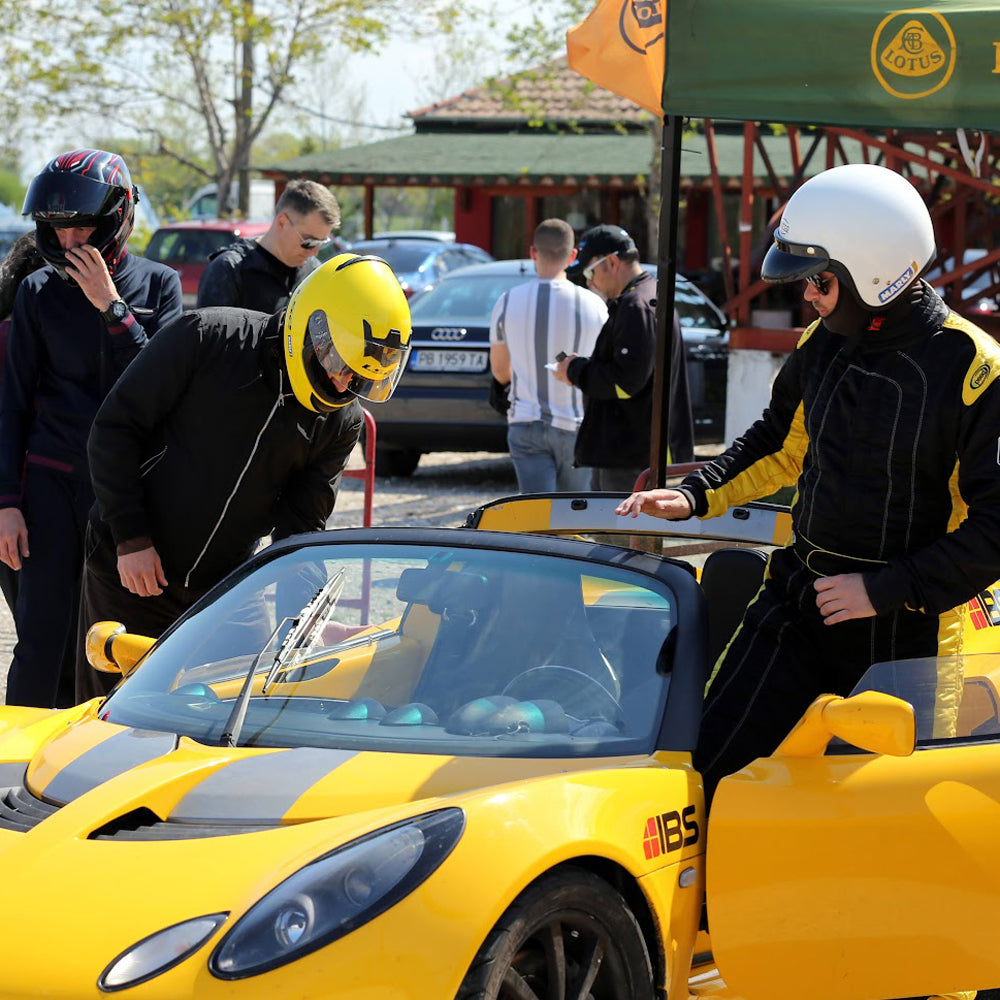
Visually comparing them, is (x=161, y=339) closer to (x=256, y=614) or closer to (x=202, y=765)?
(x=256, y=614)

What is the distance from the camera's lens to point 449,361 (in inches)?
458

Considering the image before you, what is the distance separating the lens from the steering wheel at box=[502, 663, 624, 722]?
3.43 meters

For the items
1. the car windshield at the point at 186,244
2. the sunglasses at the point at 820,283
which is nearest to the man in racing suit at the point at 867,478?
the sunglasses at the point at 820,283

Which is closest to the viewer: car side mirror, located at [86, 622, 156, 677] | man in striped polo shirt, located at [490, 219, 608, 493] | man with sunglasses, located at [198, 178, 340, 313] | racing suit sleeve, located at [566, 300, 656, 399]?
car side mirror, located at [86, 622, 156, 677]

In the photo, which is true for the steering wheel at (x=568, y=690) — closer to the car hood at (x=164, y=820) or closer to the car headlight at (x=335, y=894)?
the car hood at (x=164, y=820)

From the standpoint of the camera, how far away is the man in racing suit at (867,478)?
11.7 feet

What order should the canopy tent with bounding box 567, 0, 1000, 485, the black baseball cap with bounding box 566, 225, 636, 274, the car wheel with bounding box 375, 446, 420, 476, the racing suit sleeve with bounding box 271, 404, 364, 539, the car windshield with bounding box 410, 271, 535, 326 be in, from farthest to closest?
the car wheel with bounding box 375, 446, 420, 476 < the car windshield with bounding box 410, 271, 535, 326 < the black baseball cap with bounding box 566, 225, 636, 274 < the canopy tent with bounding box 567, 0, 1000, 485 < the racing suit sleeve with bounding box 271, 404, 364, 539

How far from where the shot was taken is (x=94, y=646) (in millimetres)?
4035

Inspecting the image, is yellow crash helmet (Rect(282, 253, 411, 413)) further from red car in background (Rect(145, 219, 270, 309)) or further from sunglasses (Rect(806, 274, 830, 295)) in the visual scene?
red car in background (Rect(145, 219, 270, 309))

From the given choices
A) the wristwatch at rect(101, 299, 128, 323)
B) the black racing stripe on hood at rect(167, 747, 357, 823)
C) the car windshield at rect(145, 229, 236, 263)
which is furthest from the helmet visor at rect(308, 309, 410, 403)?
the car windshield at rect(145, 229, 236, 263)

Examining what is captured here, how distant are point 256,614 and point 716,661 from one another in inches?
46.5

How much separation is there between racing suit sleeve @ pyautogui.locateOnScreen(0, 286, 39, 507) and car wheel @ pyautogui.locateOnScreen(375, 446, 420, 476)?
7.45m

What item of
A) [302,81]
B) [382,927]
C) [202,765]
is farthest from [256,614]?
[302,81]

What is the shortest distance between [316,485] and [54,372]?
95cm
